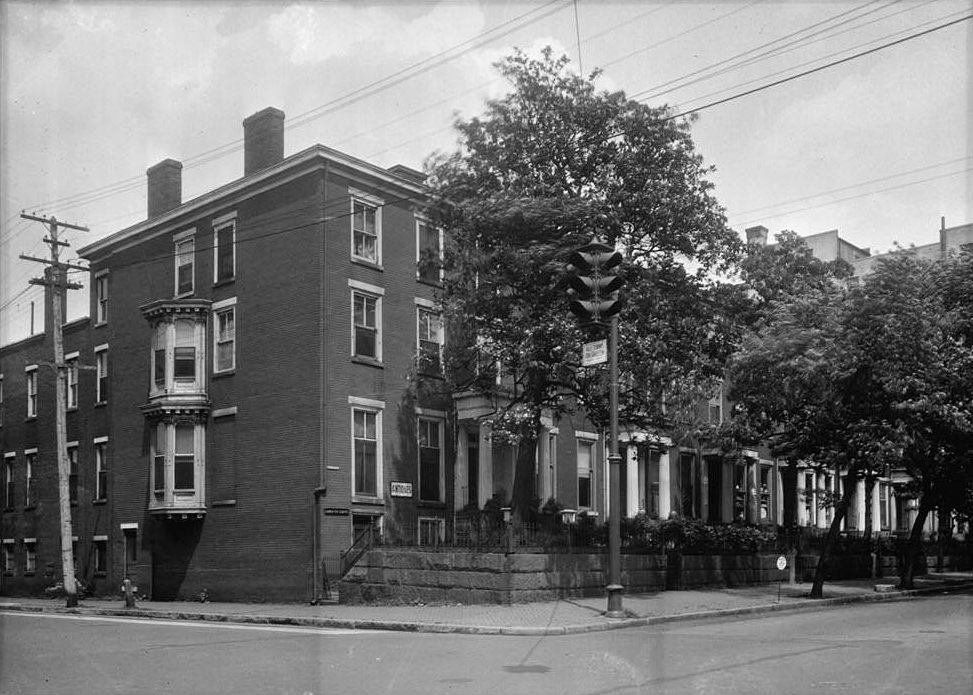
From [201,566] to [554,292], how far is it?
46.7 feet

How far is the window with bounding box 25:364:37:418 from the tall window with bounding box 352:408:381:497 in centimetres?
1938

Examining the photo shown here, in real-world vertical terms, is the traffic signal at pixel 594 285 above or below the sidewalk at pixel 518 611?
above

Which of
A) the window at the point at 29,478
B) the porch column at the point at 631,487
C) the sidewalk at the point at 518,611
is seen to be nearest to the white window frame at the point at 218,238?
the sidewalk at the point at 518,611

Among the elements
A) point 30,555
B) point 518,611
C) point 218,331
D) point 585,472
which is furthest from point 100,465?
point 518,611

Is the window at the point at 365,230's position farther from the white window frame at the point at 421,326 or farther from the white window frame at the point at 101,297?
the white window frame at the point at 101,297

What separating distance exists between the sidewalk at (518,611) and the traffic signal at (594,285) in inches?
216

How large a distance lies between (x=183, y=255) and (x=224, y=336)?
365cm

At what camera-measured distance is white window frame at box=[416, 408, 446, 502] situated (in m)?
30.2

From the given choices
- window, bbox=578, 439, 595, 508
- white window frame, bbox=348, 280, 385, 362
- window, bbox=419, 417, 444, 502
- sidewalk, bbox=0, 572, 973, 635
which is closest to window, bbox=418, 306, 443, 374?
white window frame, bbox=348, 280, 385, 362

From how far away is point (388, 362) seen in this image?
29812 mm

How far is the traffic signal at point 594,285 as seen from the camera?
1833cm

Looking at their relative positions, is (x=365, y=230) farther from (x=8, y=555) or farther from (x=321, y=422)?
(x=8, y=555)

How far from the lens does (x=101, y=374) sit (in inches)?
1458

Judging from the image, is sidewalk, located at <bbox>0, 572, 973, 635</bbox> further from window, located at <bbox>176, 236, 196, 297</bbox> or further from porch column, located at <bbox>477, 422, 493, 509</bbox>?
window, located at <bbox>176, 236, 196, 297</bbox>
